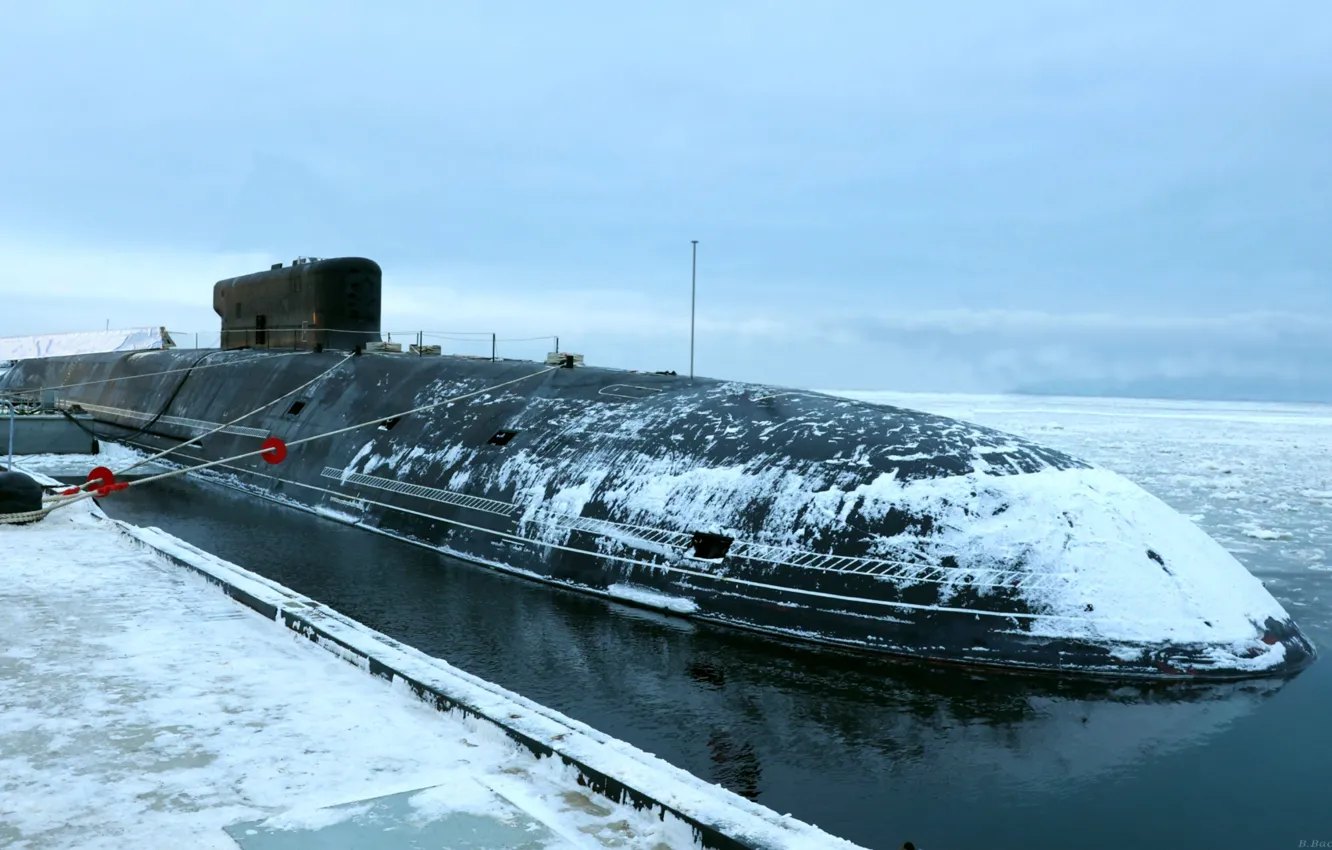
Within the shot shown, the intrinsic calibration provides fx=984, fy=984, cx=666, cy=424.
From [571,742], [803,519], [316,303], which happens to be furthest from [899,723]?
[316,303]

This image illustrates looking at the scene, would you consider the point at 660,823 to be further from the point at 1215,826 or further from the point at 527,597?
the point at 527,597

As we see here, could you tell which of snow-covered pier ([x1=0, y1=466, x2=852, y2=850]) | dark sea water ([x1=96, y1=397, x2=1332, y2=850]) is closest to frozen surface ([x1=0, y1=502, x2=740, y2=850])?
snow-covered pier ([x1=0, y1=466, x2=852, y2=850])

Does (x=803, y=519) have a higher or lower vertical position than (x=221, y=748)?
→ higher

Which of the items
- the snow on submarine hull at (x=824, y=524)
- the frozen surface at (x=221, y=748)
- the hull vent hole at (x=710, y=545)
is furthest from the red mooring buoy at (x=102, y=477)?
the hull vent hole at (x=710, y=545)

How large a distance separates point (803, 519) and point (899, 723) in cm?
Answer: 247

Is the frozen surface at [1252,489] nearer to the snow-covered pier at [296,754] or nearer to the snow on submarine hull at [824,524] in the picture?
the snow on submarine hull at [824,524]

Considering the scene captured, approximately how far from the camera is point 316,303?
66.2 feet

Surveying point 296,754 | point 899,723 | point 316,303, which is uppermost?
point 316,303

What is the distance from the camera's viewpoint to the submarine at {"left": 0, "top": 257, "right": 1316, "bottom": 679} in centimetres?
826

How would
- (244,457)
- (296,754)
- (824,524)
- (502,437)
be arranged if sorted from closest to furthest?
1. (296,754)
2. (824,524)
3. (502,437)
4. (244,457)

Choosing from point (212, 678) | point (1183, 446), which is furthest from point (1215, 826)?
point (1183, 446)

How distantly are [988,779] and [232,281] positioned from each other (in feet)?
71.6

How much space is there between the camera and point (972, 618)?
8312mm

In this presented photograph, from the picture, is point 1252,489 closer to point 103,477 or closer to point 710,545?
point 710,545
